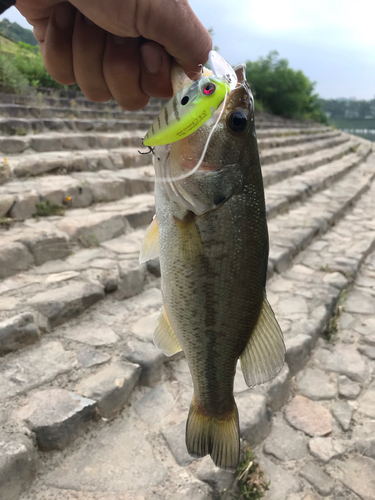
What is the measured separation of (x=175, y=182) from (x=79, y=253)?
234 cm

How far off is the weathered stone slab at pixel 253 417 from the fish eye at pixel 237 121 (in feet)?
5.86

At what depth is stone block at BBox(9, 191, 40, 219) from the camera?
327cm

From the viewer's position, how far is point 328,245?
205 inches

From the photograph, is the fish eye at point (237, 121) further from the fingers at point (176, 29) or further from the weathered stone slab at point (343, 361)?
the weathered stone slab at point (343, 361)

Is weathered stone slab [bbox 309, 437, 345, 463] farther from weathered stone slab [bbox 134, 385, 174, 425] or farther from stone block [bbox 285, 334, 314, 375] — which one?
weathered stone slab [bbox 134, 385, 174, 425]

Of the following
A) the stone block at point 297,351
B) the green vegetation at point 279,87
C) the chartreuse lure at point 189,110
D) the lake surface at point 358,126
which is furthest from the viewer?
the lake surface at point 358,126

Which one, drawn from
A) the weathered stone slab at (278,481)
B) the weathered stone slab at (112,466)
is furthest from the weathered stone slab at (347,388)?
the weathered stone slab at (112,466)

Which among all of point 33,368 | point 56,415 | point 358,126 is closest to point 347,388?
point 56,415

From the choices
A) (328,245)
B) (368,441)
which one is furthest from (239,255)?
(328,245)

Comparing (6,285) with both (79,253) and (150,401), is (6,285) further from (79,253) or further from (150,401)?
(150,401)

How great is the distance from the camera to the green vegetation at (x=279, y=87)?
21.3m

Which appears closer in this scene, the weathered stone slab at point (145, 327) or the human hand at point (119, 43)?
the human hand at point (119, 43)

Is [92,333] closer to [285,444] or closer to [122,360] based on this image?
[122,360]

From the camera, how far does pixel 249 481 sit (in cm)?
196
